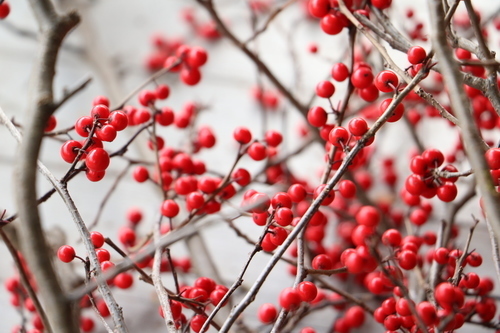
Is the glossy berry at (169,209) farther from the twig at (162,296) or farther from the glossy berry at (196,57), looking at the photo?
the glossy berry at (196,57)

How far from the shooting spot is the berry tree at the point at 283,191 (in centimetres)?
32

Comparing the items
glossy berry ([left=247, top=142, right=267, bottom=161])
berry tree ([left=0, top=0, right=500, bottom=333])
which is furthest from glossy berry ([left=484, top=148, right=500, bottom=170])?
glossy berry ([left=247, top=142, right=267, bottom=161])

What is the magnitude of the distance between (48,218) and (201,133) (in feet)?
1.27

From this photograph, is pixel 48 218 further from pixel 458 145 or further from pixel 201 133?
pixel 458 145

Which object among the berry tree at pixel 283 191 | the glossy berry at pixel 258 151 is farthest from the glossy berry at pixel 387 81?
the glossy berry at pixel 258 151

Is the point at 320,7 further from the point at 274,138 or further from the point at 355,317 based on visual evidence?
the point at 355,317

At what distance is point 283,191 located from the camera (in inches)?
23.2

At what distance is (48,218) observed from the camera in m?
0.83

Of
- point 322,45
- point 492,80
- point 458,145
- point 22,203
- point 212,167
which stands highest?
point 322,45

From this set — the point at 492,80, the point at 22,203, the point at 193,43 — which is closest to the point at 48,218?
the point at 193,43

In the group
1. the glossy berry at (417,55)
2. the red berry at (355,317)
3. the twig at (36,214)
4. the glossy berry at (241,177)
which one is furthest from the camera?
the red berry at (355,317)

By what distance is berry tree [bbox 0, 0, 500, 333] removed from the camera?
320 mm

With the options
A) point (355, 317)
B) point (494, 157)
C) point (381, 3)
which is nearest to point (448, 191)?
point (494, 157)

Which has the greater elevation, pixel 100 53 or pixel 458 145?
pixel 100 53
